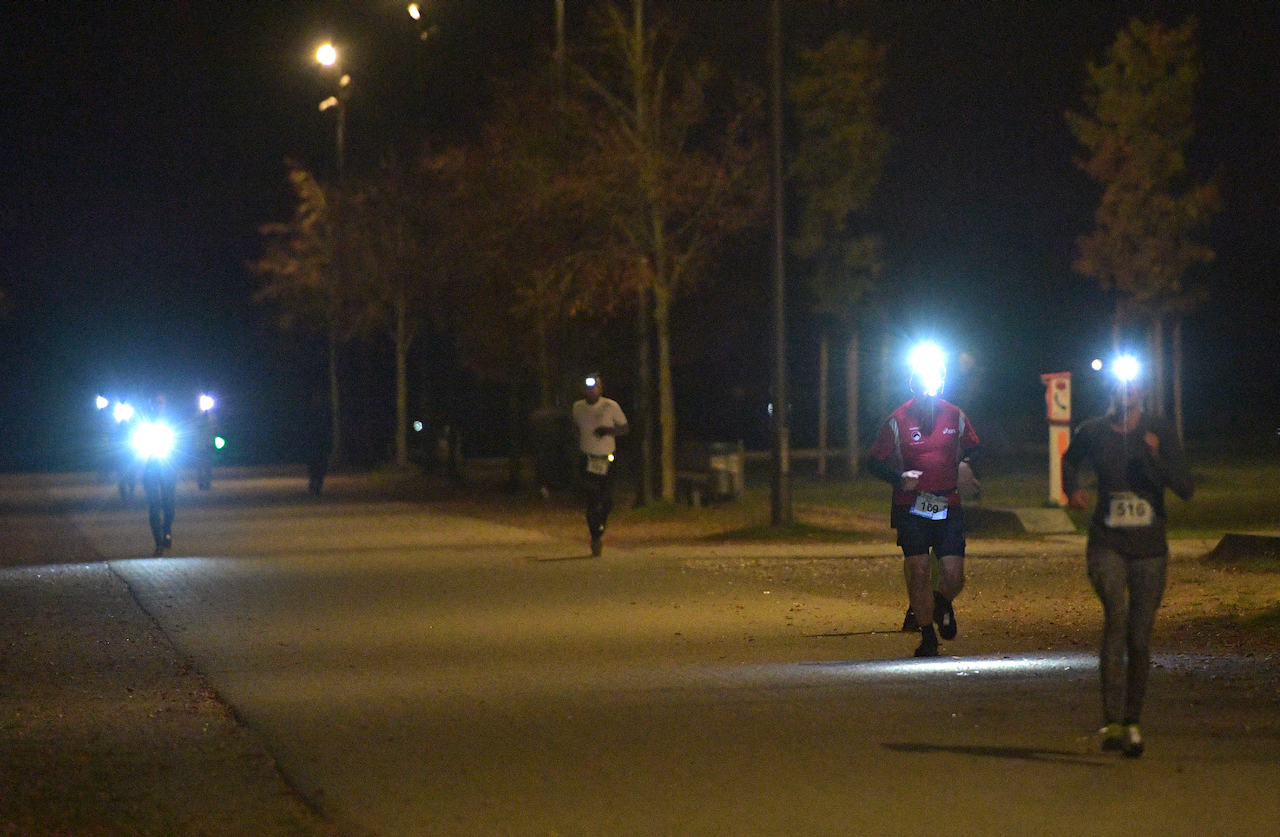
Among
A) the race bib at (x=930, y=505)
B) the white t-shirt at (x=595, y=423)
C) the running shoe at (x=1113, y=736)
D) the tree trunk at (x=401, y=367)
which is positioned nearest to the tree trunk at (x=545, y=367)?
the tree trunk at (x=401, y=367)

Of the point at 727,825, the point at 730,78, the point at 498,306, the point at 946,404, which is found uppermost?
the point at 730,78

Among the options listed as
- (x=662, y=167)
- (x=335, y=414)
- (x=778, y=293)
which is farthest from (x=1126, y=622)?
(x=335, y=414)

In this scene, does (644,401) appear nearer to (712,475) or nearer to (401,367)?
(712,475)

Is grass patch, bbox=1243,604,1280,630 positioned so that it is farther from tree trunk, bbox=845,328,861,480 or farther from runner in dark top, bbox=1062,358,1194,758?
tree trunk, bbox=845,328,861,480

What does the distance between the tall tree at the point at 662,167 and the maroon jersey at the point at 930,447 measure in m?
14.8

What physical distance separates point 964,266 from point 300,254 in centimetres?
1698

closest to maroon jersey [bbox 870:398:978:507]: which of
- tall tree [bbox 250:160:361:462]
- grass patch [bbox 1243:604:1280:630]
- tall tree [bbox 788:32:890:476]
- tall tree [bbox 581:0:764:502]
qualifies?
grass patch [bbox 1243:604:1280:630]

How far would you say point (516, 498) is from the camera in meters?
31.4

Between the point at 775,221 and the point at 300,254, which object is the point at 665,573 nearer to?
the point at 775,221

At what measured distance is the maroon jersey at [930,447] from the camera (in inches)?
429

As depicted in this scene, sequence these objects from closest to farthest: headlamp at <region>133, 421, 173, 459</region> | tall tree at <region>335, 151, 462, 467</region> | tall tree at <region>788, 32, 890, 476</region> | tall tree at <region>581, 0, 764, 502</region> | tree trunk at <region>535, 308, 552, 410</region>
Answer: headlamp at <region>133, 421, 173, 459</region> → tall tree at <region>581, 0, 764, 502</region> → tree trunk at <region>535, 308, 552, 410</region> → tall tree at <region>788, 32, 890, 476</region> → tall tree at <region>335, 151, 462, 467</region>

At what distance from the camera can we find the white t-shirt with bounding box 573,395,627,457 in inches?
727

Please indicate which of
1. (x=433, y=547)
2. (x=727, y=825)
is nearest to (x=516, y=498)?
(x=433, y=547)

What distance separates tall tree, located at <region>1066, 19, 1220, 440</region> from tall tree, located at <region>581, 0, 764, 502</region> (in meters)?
8.65
